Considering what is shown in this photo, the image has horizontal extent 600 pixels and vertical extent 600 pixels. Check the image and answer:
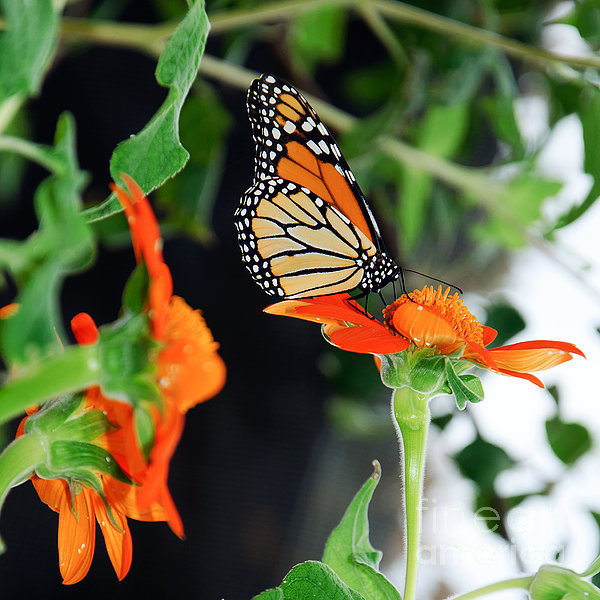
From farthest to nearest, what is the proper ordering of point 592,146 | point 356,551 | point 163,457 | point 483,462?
point 483,462, point 592,146, point 356,551, point 163,457

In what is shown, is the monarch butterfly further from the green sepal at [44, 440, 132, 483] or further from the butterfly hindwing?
the green sepal at [44, 440, 132, 483]

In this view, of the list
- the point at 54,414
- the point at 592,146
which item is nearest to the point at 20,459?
the point at 54,414

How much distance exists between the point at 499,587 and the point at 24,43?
0.64 feet

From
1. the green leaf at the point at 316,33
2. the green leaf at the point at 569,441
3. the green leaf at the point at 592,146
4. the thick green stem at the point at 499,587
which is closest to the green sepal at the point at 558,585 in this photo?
the thick green stem at the point at 499,587

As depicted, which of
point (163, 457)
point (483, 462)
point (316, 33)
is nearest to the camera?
point (163, 457)

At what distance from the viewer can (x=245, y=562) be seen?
662 mm

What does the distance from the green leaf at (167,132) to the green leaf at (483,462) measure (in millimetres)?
397

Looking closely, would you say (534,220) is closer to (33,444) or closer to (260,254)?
(260,254)

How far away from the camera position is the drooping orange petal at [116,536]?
0.18 meters

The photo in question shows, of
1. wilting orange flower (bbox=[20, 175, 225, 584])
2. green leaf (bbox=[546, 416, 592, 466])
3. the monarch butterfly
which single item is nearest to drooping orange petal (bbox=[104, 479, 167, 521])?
wilting orange flower (bbox=[20, 175, 225, 584])

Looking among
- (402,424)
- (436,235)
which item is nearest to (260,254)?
(402,424)

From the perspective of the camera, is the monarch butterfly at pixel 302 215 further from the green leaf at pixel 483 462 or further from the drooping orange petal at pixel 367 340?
the green leaf at pixel 483 462

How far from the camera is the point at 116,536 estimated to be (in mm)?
189

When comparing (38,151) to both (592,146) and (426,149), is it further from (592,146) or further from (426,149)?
(426,149)
